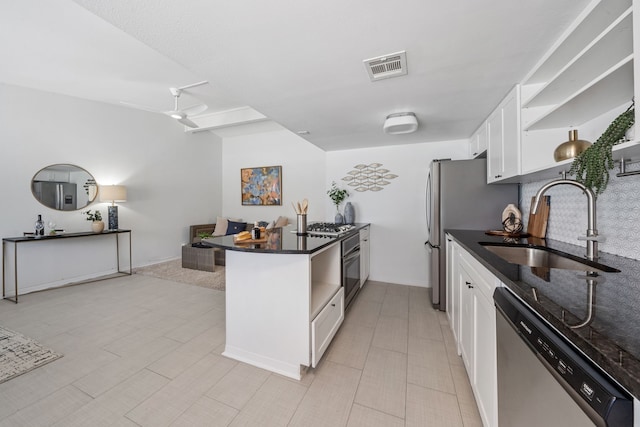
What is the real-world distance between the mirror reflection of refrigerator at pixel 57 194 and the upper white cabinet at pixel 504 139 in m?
5.71

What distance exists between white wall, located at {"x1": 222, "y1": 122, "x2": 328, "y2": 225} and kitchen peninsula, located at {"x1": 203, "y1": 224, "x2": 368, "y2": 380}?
9.74 ft

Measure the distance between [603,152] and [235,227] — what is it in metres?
5.46

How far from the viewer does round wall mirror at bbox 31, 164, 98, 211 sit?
3.46 m

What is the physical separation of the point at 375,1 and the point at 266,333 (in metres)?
2.17

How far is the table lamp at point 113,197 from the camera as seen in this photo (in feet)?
12.8

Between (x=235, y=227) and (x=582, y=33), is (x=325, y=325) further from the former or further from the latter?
(x=235, y=227)

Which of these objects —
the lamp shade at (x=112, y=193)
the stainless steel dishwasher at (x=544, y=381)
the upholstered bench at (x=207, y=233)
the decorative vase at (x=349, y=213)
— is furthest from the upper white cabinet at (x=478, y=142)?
the lamp shade at (x=112, y=193)

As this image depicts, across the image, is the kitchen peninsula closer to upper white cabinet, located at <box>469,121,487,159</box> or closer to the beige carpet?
the beige carpet

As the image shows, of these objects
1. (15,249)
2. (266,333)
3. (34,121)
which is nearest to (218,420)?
(266,333)

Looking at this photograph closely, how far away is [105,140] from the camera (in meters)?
4.10

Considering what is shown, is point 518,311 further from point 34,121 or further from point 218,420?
point 34,121

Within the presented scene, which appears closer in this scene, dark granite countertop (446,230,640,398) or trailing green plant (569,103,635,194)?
dark granite countertop (446,230,640,398)

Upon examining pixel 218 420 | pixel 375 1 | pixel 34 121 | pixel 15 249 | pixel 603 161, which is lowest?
pixel 218 420

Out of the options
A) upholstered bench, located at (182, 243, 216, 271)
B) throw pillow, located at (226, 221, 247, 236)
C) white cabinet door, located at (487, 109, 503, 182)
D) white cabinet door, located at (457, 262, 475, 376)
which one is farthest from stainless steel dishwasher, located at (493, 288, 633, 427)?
throw pillow, located at (226, 221, 247, 236)
